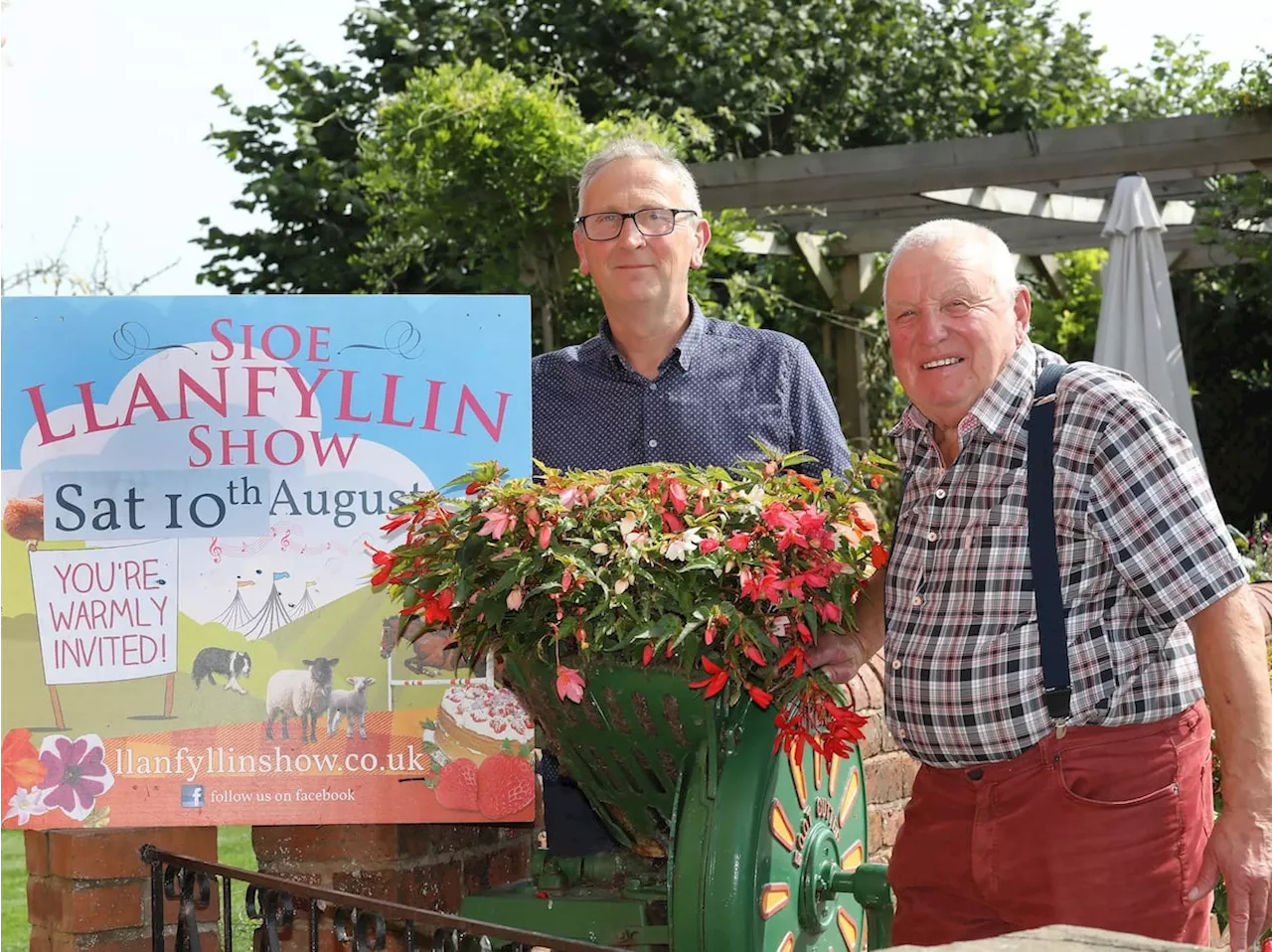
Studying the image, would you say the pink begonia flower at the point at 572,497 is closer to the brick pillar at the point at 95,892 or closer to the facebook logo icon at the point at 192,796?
the facebook logo icon at the point at 192,796

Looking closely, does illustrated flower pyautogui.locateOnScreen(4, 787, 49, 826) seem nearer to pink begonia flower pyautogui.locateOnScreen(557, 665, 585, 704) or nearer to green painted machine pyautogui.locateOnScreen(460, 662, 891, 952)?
green painted machine pyautogui.locateOnScreen(460, 662, 891, 952)

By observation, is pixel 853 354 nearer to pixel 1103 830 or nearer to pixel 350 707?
pixel 350 707

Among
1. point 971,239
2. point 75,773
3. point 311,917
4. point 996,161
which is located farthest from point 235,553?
point 996,161

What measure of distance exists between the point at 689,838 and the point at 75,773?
1.16 meters

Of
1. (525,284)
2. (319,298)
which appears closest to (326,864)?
(319,298)

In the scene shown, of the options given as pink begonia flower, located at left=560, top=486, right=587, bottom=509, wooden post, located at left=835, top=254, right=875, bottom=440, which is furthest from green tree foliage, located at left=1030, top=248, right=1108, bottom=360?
pink begonia flower, located at left=560, top=486, right=587, bottom=509

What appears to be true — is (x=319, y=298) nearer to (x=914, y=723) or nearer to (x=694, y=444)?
(x=694, y=444)

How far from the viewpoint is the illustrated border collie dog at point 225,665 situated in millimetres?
2617

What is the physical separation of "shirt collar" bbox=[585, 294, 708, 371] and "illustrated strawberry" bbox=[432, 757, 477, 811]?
2.45 feet

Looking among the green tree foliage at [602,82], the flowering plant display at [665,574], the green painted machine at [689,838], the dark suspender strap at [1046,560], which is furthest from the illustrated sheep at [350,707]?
the green tree foliage at [602,82]

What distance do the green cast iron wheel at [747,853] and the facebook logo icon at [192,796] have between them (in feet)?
3.10

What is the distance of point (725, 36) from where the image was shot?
11.2 m

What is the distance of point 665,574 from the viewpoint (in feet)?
6.30

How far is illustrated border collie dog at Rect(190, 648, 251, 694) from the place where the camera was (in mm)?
2617
